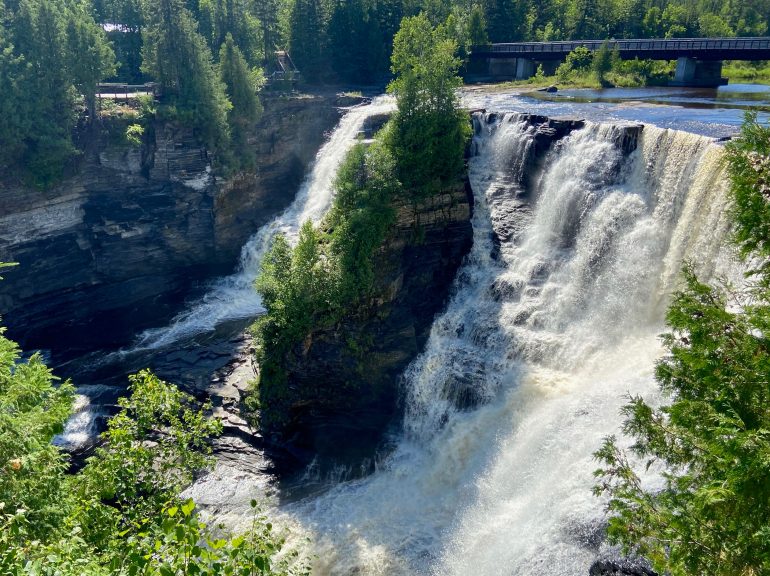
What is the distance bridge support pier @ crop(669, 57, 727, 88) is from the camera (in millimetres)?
52594

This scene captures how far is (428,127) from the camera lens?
3266 cm

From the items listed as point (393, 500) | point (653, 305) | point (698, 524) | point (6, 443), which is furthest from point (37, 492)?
point (653, 305)

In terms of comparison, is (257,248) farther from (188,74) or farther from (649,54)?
(649,54)

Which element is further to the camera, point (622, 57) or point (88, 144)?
point (622, 57)

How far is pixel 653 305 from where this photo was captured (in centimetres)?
2617

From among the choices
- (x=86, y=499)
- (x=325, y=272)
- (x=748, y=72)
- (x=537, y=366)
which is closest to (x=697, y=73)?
(x=748, y=72)

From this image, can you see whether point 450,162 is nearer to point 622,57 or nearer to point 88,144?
point 88,144

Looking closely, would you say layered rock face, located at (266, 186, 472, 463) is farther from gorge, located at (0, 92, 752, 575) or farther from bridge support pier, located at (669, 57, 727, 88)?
bridge support pier, located at (669, 57, 727, 88)

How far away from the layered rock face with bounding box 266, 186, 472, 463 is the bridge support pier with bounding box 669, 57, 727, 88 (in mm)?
35030

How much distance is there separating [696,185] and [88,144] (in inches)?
1479

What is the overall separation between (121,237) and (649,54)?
4633cm

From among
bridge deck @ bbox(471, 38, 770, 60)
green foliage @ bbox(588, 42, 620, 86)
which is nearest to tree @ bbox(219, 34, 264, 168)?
bridge deck @ bbox(471, 38, 770, 60)

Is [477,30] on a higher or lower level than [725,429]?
higher

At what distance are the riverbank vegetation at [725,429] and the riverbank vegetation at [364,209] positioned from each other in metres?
18.8
